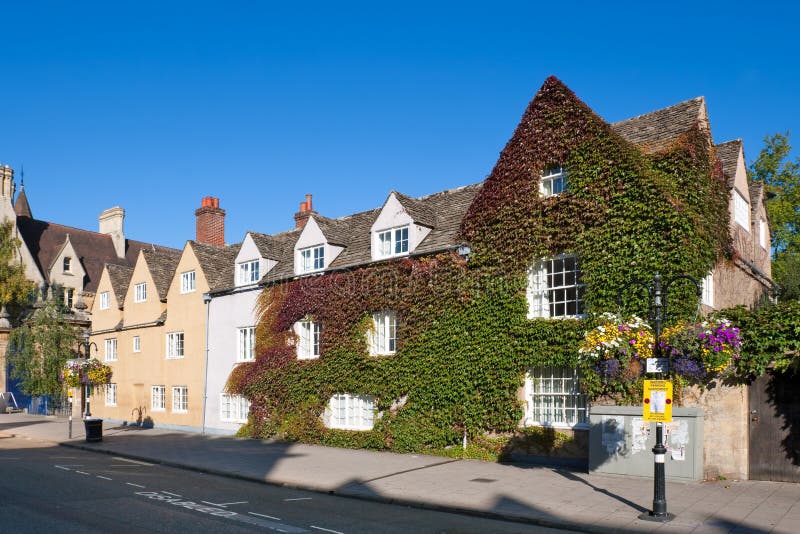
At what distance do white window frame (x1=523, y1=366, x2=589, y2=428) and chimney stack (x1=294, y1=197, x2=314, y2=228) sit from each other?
1633cm

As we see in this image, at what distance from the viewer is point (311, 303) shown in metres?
25.7

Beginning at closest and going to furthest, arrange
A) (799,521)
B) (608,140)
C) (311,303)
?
(799,521) → (608,140) → (311,303)

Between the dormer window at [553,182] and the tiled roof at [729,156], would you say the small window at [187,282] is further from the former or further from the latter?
the tiled roof at [729,156]

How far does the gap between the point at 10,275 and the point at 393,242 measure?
34809 mm

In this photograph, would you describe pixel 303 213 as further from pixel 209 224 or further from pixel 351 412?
pixel 351 412

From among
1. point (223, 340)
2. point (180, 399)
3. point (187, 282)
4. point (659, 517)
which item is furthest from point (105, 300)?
point (659, 517)

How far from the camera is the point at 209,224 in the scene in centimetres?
3612

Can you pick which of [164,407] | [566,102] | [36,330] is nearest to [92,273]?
[36,330]

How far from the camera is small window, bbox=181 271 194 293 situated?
32.5 meters

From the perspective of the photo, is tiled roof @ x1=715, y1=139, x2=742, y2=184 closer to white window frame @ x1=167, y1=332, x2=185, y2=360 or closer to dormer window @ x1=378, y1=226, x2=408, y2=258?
dormer window @ x1=378, y1=226, x2=408, y2=258

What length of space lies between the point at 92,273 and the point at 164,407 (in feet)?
87.3

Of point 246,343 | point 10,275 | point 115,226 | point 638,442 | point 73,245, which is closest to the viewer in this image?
point 638,442

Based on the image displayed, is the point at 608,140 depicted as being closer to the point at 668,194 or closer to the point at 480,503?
the point at 668,194

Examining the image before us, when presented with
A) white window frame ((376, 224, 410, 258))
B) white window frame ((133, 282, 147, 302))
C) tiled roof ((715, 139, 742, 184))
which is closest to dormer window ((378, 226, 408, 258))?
white window frame ((376, 224, 410, 258))
